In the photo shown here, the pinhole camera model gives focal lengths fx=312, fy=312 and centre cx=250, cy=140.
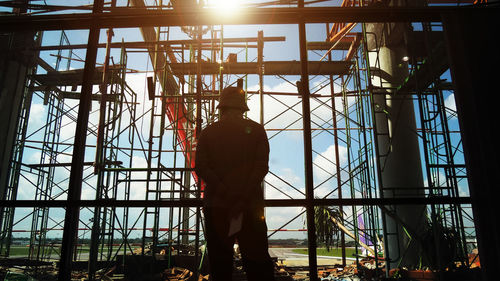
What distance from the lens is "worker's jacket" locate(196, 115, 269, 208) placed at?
2.43 metres

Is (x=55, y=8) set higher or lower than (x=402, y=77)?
lower

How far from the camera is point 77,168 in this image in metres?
3.13

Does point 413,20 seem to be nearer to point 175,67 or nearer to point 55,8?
point 55,8

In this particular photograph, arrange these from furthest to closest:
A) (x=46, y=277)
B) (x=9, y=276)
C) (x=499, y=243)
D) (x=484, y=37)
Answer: (x=46, y=277) < (x=9, y=276) < (x=484, y=37) < (x=499, y=243)

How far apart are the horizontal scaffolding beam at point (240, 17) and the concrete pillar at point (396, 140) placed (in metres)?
6.28

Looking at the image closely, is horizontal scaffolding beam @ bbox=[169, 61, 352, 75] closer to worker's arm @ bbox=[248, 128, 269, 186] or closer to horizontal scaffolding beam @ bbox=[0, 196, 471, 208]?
horizontal scaffolding beam @ bbox=[0, 196, 471, 208]

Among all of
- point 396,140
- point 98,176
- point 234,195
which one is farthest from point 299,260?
point 234,195

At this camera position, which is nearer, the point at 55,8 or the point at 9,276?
the point at 55,8

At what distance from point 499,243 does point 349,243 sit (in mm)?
9868

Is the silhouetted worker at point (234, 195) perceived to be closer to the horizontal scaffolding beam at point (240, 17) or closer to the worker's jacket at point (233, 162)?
the worker's jacket at point (233, 162)

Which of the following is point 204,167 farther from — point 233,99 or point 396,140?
point 396,140

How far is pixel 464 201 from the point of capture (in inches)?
116

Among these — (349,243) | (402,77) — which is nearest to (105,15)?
(402,77)

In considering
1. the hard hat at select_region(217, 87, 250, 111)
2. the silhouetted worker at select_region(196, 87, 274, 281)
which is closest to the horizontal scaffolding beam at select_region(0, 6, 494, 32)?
the hard hat at select_region(217, 87, 250, 111)
